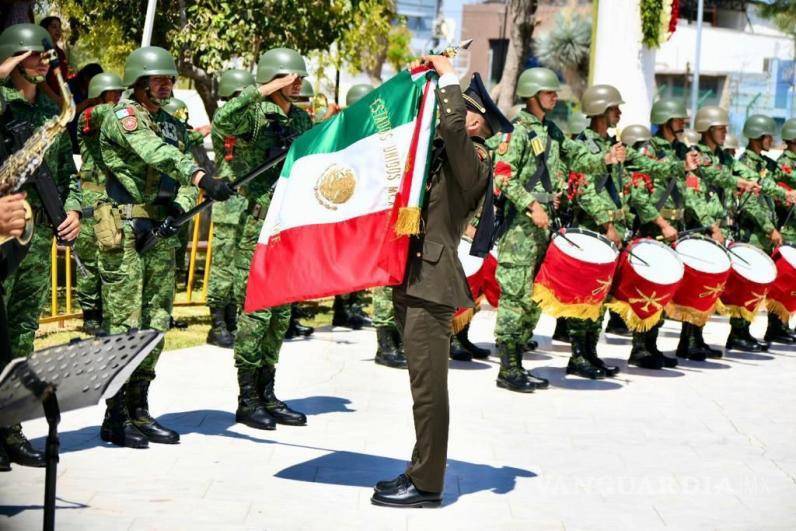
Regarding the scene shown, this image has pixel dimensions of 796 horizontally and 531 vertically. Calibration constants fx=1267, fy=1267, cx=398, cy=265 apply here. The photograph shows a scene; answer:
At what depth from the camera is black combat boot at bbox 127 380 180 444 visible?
7457mm

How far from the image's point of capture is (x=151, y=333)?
482cm

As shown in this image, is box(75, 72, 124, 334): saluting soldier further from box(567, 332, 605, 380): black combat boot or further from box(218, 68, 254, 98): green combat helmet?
box(567, 332, 605, 380): black combat boot

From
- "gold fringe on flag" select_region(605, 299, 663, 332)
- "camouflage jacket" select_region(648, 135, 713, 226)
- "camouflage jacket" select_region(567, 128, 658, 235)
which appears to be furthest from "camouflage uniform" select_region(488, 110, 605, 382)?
"camouflage jacket" select_region(648, 135, 713, 226)

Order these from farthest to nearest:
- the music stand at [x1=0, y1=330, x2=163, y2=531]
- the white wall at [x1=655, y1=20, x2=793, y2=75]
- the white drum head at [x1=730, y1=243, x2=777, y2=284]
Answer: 1. the white wall at [x1=655, y1=20, x2=793, y2=75]
2. the white drum head at [x1=730, y1=243, x2=777, y2=284]
3. the music stand at [x1=0, y1=330, x2=163, y2=531]

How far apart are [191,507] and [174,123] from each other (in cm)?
248

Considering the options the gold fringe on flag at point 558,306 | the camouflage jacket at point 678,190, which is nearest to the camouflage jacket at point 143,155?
the gold fringe on flag at point 558,306

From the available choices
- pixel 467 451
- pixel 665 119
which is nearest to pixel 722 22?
pixel 665 119

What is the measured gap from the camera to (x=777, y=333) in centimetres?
1355

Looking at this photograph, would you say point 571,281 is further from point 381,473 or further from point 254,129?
point 381,473

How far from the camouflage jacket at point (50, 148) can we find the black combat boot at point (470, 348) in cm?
496

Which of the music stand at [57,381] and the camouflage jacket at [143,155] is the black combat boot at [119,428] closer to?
the camouflage jacket at [143,155]

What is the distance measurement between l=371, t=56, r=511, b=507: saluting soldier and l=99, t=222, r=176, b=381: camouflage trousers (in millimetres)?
1669

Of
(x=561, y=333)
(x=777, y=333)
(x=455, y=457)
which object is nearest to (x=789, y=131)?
(x=777, y=333)

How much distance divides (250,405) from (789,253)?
6.71 m
